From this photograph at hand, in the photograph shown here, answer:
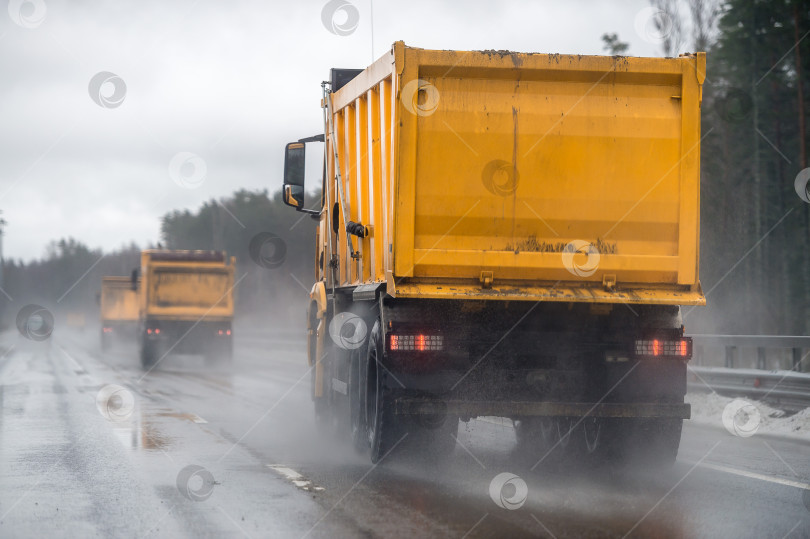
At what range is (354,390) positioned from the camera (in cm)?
938

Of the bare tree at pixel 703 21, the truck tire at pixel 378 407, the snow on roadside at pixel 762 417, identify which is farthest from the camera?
the bare tree at pixel 703 21

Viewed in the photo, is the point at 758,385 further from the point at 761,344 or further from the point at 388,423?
the point at 388,423

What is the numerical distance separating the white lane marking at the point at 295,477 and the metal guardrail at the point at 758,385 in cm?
616

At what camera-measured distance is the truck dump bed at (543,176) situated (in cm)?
798

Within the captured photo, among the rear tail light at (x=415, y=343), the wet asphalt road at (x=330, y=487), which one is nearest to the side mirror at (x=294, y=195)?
the wet asphalt road at (x=330, y=487)

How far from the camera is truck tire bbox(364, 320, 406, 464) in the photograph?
8.02 m

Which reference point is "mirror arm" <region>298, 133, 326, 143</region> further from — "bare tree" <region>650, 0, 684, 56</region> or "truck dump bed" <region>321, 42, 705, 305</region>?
"bare tree" <region>650, 0, 684, 56</region>

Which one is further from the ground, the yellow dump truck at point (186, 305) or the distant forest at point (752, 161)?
the distant forest at point (752, 161)

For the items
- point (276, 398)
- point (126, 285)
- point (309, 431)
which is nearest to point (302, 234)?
point (126, 285)

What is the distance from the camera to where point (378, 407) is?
324 inches

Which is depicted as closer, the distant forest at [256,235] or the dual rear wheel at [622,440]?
the dual rear wheel at [622,440]

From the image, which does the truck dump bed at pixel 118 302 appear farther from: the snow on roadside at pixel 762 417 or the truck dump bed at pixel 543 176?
the truck dump bed at pixel 543 176

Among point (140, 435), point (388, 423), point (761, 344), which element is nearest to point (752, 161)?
point (761, 344)

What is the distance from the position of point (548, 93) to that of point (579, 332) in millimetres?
1821
